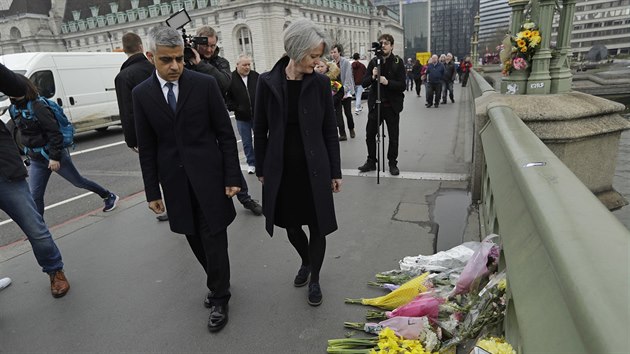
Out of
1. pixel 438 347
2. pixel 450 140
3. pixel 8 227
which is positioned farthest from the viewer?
pixel 450 140

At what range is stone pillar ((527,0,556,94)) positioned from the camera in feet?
14.1

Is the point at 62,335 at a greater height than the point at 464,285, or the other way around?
the point at 464,285

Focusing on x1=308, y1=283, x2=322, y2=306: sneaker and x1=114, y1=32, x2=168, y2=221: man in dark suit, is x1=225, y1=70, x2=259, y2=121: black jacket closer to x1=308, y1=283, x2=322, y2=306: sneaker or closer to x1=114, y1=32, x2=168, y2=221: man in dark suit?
x1=114, y1=32, x2=168, y2=221: man in dark suit

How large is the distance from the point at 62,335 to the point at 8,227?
3.30 metres

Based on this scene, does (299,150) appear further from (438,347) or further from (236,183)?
(438,347)

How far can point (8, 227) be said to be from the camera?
17.1ft

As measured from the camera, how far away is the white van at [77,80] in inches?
427

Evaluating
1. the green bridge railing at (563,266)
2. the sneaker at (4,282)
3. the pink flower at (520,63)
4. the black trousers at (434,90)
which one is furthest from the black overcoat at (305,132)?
the black trousers at (434,90)

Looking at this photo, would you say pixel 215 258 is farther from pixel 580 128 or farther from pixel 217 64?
pixel 580 128

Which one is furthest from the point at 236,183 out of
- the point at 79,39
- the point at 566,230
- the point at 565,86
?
the point at 79,39

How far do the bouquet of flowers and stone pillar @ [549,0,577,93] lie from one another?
0.31 m

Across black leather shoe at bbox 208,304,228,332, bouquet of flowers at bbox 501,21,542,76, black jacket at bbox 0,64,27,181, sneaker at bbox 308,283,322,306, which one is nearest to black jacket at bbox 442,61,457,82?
bouquet of flowers at bbox 501,21,542,76

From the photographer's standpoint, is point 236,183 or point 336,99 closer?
point 236,183

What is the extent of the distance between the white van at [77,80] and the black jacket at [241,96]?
25.1 ft
